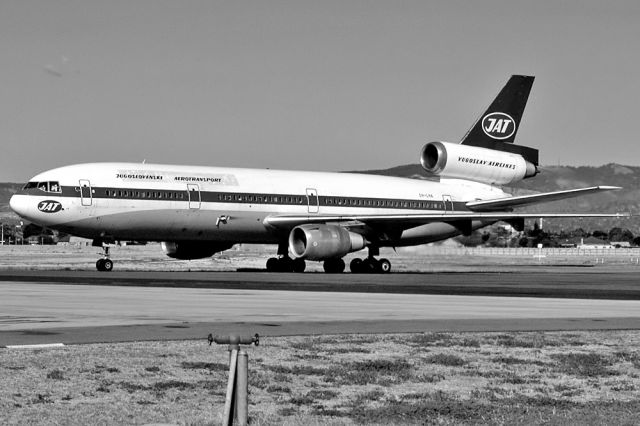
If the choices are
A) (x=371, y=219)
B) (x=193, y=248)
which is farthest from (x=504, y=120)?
(x=193, y=248)

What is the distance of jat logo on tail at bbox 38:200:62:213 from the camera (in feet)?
160

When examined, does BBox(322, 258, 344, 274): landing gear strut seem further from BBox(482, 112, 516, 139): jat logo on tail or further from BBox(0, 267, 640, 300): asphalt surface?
BBox(482, 112, 516, 139): jat logo on tail

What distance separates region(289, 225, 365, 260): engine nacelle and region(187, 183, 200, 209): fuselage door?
4352 mm

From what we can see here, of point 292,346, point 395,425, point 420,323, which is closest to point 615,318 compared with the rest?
point 420,323

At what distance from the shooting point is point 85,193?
4906 cm

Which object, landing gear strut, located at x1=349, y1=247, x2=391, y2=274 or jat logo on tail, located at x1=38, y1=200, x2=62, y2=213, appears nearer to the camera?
jat logo on tail, located at x1=38, y1=200, x2=62, y2=213

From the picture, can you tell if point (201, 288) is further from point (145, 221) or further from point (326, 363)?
point (326, 363)

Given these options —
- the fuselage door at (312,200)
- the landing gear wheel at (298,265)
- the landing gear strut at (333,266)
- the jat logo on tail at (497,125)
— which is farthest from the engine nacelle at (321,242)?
the jat logo on tail at (497,125)

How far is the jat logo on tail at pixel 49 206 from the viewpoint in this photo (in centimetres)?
4875

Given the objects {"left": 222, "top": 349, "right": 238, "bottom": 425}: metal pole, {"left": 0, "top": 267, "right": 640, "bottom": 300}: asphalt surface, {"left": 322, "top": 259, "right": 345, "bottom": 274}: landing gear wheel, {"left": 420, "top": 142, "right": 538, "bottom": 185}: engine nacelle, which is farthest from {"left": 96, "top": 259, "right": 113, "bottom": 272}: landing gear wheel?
{"left": 222, "top": 349, "right": 238, "bottom": 425}: metal pole

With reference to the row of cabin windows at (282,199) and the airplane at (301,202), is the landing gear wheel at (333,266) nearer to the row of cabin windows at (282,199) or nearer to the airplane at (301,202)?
the airplane at (301,202)

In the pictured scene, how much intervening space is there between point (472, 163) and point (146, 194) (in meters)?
18.7

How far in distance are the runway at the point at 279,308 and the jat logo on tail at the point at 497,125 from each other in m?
23.4

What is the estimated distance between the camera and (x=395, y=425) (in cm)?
1174
